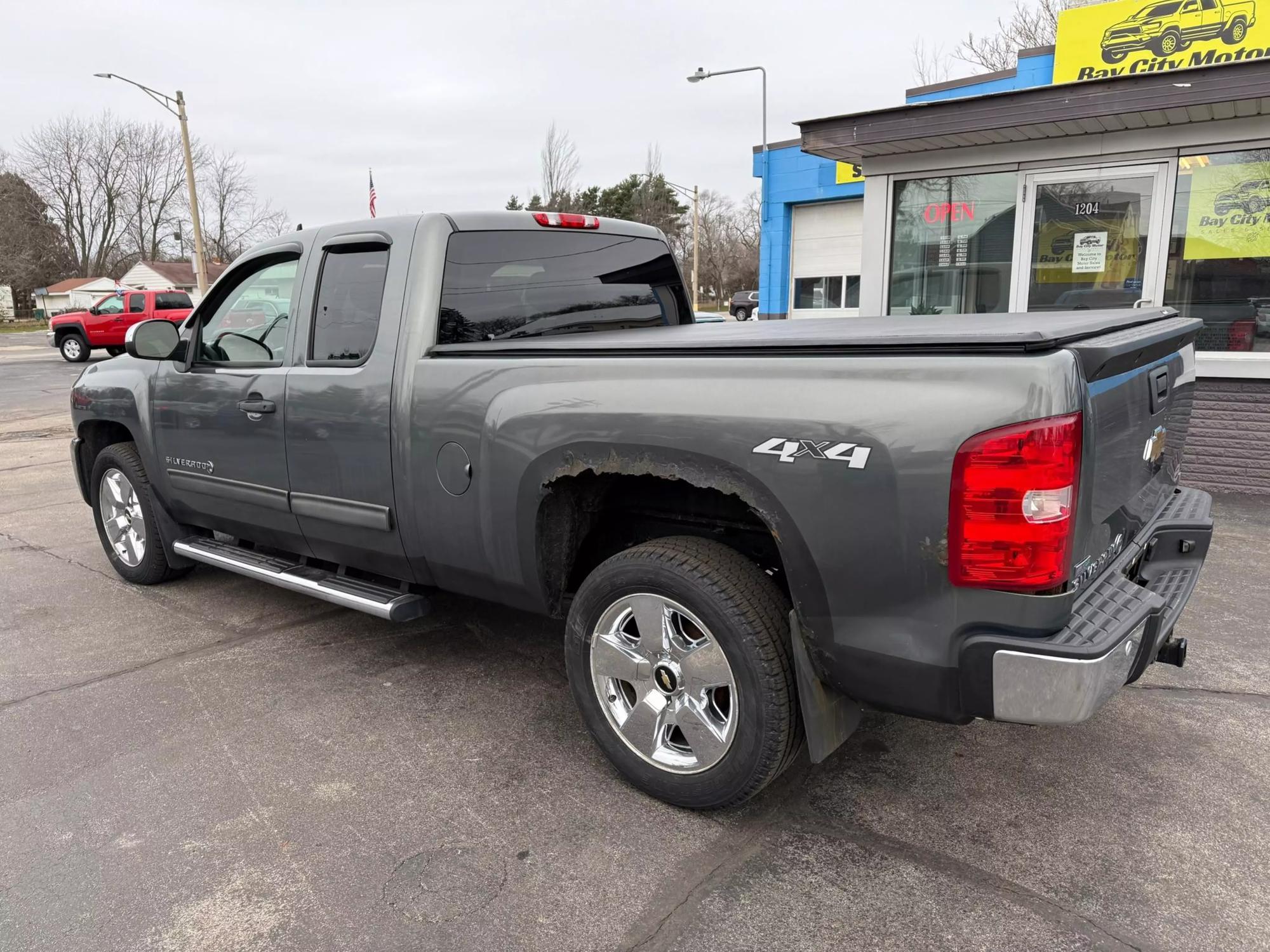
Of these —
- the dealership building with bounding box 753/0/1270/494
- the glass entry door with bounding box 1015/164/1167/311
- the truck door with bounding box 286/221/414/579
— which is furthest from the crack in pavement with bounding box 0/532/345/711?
the glass entry door with bounding box 1015/164/1167/311

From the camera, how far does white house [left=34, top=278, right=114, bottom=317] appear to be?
6222 cm

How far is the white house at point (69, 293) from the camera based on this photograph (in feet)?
204

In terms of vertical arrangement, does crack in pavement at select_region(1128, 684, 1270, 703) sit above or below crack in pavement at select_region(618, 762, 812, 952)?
above

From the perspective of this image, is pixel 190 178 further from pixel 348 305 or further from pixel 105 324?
pixel 348 305

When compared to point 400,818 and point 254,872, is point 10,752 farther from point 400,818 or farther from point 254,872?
point 400,818

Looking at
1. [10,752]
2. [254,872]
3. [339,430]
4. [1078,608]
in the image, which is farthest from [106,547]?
[1078,608]

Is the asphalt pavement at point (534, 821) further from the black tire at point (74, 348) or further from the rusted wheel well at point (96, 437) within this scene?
the black tire at point (74, 348)

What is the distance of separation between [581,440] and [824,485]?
852mm

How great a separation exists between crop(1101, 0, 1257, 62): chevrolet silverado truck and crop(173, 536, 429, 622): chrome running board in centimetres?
1451

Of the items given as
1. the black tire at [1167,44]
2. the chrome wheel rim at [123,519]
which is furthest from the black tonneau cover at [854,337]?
the black tire at [1167,44]

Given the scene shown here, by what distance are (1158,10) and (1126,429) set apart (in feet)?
45.5

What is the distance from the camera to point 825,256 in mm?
27344

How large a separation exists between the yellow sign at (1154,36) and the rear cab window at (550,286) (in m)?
11.1

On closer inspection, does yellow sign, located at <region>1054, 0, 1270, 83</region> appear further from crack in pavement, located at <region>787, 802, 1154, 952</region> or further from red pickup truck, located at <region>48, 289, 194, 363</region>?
red pickup truck, located at <region>48, 289, 194, 363</region>
